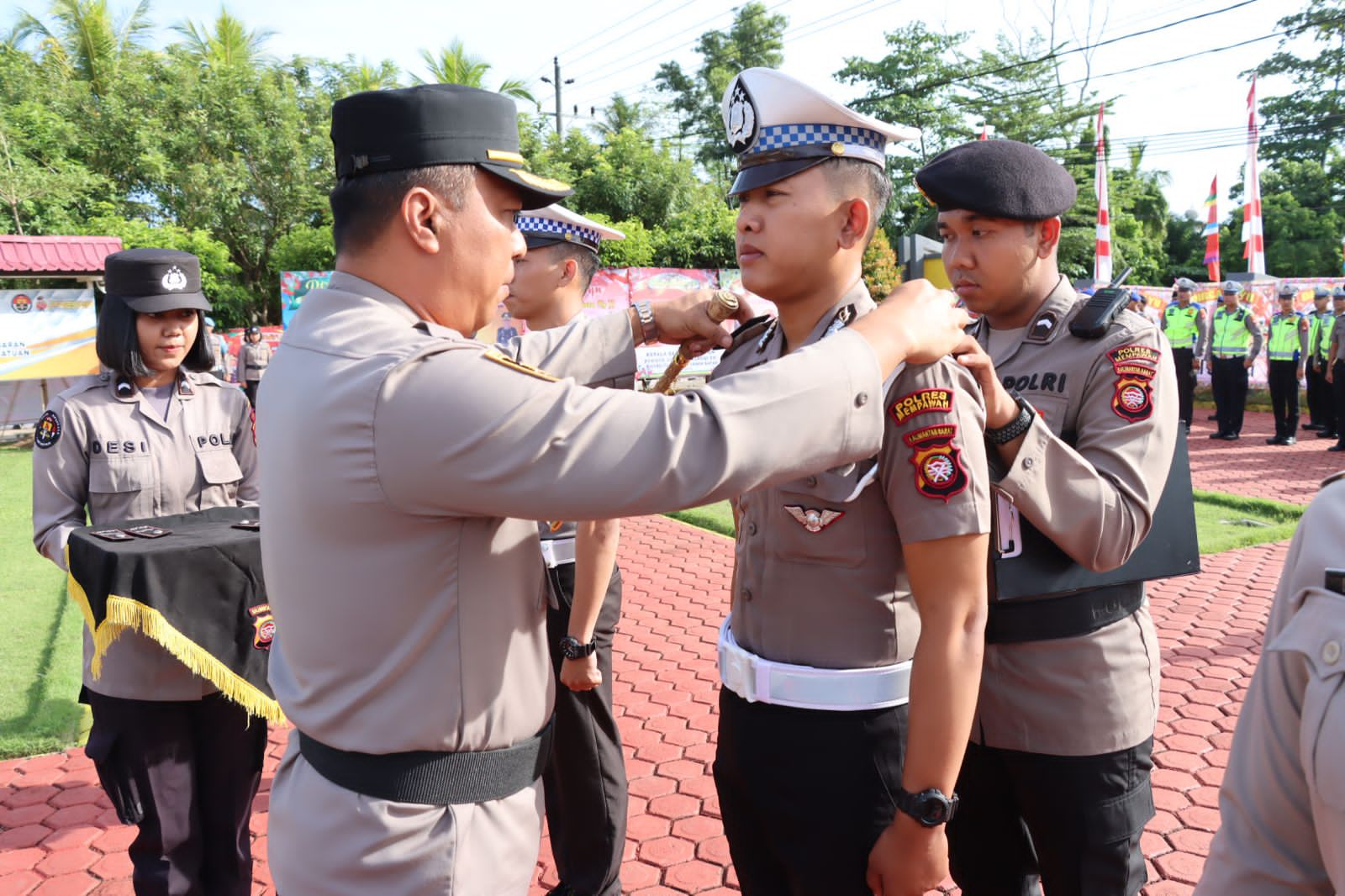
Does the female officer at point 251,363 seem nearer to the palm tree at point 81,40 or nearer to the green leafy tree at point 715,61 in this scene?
the palm tree at point 81,40

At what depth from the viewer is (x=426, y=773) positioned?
155cm

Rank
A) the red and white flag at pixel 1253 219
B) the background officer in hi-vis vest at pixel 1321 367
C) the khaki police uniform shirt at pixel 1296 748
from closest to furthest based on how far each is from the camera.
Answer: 1. the khaki police uniform shirt at pixel 1296 748
2. the background officer in hi-vis vest at pixel 1321 367
3. the red and white flag at pixel 1253 219

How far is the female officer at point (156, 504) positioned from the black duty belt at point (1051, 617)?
7.46 ft

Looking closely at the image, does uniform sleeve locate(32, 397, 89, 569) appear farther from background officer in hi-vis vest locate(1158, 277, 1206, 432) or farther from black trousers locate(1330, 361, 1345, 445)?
background officer in hi-vis vest locate(1158, 277, 1206, 432)

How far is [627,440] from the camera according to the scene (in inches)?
54.0

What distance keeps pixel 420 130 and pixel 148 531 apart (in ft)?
6.14

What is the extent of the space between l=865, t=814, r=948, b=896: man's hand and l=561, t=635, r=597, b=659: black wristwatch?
136 cm

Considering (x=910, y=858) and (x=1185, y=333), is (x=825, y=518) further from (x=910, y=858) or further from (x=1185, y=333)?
(x=1185, y=333)

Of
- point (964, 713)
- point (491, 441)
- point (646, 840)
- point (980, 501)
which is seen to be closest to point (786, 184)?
point (980, 501)

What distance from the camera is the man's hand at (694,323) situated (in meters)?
2.31

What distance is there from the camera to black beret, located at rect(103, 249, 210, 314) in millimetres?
3045

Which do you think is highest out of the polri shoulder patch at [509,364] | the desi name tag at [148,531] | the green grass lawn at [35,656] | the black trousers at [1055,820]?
the polri shoulder patch at [509,364]

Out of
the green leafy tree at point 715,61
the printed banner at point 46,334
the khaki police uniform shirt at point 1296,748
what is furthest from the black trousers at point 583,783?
the green leafy tree at point 715,61

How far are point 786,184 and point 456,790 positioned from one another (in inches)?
52.6
